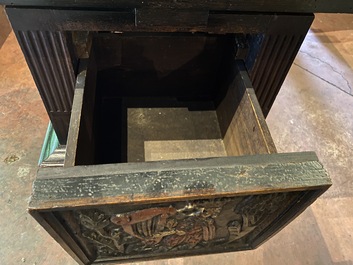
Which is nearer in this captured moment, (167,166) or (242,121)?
(167,166)

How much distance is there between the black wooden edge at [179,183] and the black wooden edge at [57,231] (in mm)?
37

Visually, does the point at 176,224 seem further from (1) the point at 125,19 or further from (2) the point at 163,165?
(1) the point at 125,19

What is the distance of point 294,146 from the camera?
1.28 meters

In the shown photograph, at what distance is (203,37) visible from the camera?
3.13 ft

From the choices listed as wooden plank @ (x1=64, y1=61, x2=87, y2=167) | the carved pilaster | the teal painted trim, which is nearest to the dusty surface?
the teal painted trim

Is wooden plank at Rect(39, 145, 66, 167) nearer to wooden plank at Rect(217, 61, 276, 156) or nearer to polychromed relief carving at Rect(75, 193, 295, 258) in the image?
polychromed relief carving at Rect(75, 193, 295, 258)

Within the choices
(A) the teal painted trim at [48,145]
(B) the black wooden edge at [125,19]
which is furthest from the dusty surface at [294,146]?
(B) the black wooden edge at [125,19]

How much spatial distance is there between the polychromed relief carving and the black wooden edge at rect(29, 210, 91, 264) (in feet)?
0.11

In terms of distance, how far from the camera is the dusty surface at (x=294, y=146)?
0.98m

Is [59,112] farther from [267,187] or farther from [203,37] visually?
[267,187]

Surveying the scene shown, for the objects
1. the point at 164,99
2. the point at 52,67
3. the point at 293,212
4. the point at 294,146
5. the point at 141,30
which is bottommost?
the point at 294,146

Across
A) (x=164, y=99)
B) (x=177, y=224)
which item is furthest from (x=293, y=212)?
(x=164, y=99)

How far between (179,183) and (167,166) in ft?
0.13

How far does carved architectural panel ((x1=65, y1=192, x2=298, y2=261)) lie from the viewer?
575 mm
